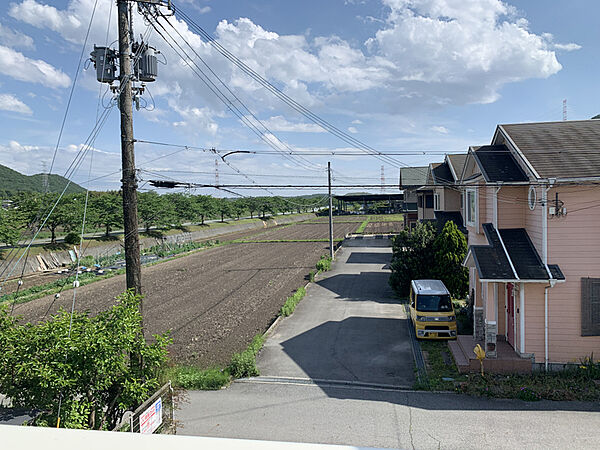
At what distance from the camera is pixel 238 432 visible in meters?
9.14

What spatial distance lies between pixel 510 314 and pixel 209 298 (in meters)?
15.3

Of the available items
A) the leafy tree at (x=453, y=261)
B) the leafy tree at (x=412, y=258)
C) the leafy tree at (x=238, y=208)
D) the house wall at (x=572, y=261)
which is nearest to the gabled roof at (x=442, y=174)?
the leafy tree at (x=412, y=258)

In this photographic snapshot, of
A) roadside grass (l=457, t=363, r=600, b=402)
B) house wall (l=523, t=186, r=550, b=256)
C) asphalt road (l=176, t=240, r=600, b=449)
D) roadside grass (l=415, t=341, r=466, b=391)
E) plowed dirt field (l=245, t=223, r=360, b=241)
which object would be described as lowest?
asphalt road (l=176, t=240, r=600, b=449)

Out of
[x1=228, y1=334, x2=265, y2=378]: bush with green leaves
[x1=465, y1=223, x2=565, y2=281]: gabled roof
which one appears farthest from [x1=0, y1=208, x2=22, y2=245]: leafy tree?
[x1=465, y1=223, x2=565, y2=281]: gabled roof

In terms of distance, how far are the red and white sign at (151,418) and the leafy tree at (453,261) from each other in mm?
15665

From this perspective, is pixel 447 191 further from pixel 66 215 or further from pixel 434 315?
pixel 66 215

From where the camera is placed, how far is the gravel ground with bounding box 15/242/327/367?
630 inches

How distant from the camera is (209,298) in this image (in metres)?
23.3

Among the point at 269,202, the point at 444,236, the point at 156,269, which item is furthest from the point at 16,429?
the point at 269,202

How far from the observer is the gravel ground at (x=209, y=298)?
16.0m

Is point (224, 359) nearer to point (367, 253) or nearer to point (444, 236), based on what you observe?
point (444, 236)

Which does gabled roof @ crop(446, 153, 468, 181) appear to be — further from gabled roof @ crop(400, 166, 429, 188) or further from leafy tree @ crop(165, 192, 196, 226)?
leafy tree @ crop(165, 192, 196, 226)

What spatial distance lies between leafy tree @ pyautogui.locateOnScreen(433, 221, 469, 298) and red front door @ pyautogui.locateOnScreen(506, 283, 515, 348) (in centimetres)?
593

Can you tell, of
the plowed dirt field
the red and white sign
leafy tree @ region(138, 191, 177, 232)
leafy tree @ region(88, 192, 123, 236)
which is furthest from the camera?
the plowed dirt field
